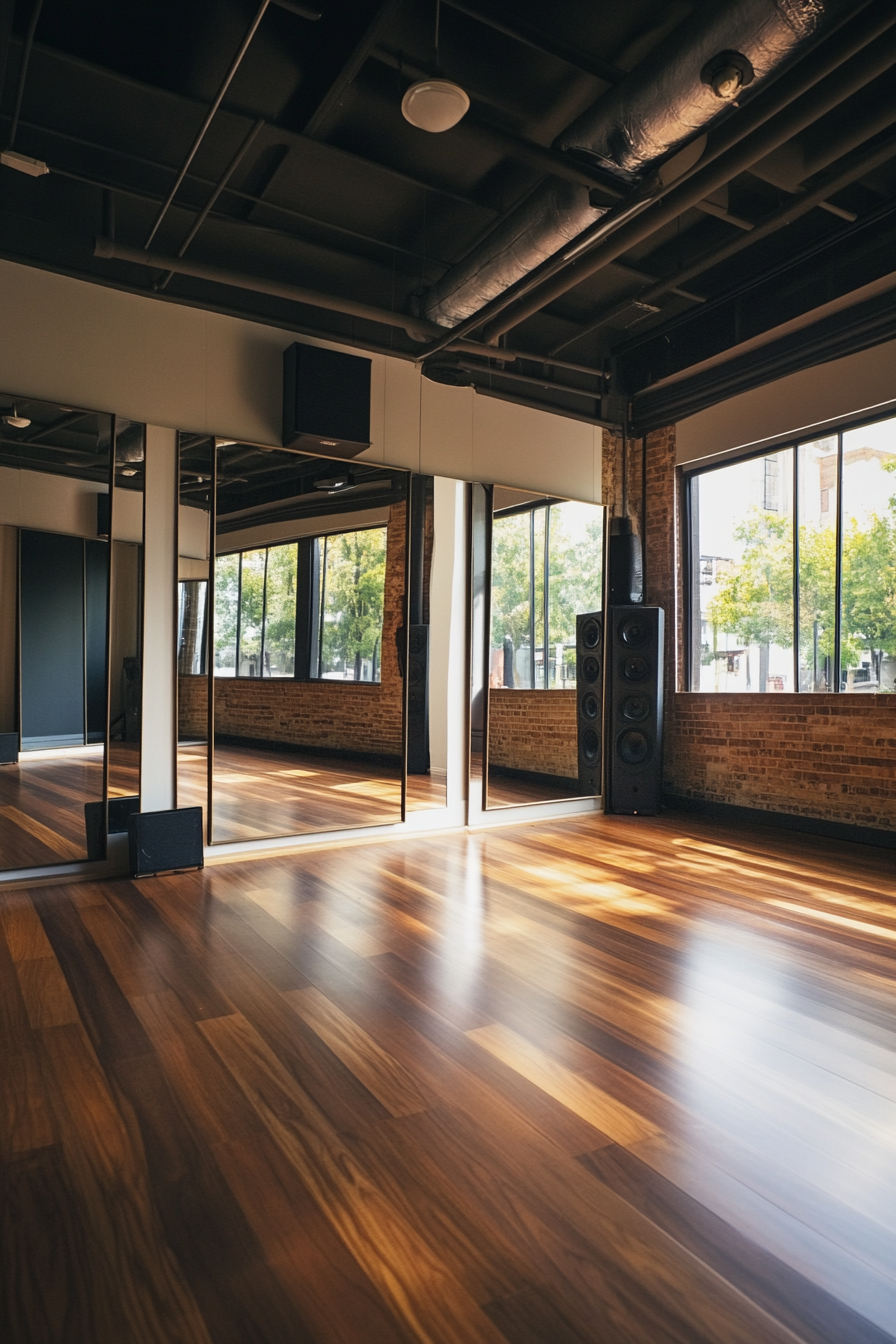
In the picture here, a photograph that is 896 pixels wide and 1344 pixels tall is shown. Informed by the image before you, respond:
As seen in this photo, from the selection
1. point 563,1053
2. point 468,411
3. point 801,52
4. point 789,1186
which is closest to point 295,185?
point 468,411

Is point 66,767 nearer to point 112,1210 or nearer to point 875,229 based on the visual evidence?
point 112,1210

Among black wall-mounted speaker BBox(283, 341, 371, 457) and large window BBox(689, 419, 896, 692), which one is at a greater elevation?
black wall-mounted speaker BBox(283, 341, 371, 457)

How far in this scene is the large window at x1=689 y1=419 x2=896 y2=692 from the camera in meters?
5.88

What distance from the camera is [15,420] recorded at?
467 centimetres

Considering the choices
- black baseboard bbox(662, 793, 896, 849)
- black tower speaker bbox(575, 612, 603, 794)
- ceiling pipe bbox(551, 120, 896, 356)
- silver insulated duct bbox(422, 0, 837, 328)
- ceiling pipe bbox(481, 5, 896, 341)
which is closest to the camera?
silver insulated duct bbox(422, 0, 837, 328)

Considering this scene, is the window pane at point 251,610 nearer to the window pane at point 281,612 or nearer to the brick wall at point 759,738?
the window pane at point 281,612

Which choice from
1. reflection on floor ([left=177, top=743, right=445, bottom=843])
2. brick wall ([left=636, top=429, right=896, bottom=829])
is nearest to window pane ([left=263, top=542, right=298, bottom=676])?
reflection on floor ([left=177, top=743, right=445, bottom=843])

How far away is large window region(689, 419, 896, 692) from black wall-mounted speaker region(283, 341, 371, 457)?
3.21m

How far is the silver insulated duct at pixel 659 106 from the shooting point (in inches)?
122

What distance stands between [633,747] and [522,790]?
3.38 ft

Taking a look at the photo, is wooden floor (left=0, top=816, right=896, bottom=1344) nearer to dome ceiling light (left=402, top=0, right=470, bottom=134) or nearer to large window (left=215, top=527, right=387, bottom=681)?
large window (left=215, top=527, right=387, bottom=681)

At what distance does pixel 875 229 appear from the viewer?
17.1 ft

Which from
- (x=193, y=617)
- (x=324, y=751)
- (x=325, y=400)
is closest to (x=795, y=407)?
(x=325, y=400)

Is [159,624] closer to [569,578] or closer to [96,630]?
[96,630]
